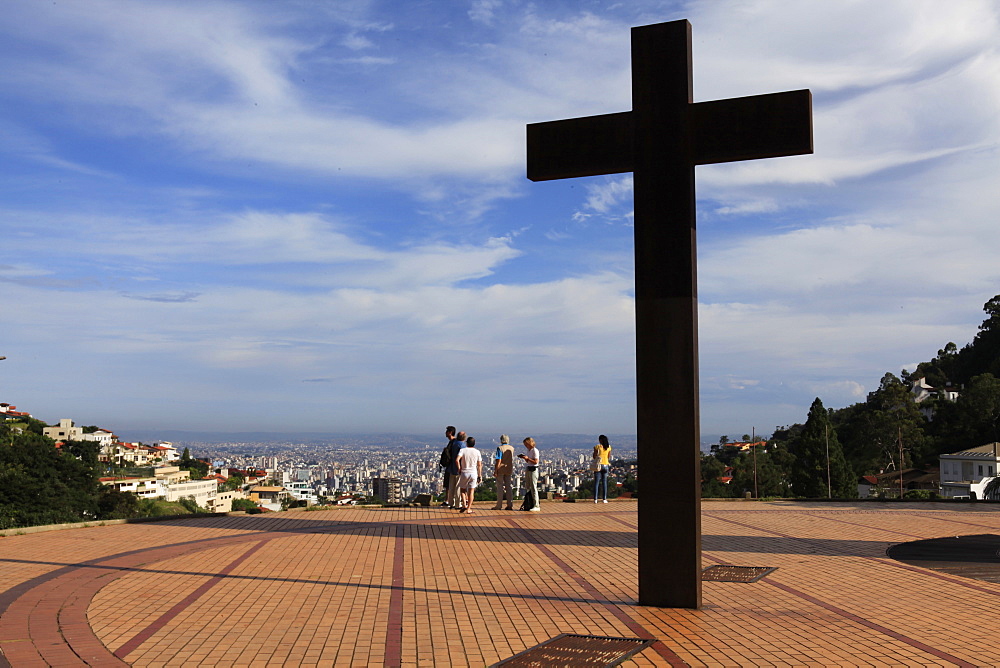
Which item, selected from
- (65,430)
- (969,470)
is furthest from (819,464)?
(65,430)

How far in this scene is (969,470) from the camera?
6569 centimetres

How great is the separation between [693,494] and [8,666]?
5010 millimetres

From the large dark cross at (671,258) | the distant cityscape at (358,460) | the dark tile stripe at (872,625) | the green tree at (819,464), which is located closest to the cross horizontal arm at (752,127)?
the large dark cross at (671,258)

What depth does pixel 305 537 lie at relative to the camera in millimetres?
12109

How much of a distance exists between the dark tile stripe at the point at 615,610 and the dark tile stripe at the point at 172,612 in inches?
140

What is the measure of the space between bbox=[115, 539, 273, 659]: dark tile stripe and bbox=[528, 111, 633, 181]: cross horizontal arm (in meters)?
4.81

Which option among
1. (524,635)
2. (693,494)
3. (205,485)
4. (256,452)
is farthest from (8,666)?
(256,452)

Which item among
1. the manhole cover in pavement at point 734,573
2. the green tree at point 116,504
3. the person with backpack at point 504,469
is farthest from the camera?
the green tree at point 116,504

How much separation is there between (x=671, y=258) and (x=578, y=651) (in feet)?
10.5

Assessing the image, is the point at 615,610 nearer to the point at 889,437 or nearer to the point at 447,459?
the point at 447,459

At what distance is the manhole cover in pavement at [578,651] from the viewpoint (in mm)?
5172

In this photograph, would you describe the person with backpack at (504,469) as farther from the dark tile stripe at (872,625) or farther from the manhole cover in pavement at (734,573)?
the dark tile stripe at (872,625)

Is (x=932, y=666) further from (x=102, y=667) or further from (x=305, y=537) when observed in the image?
(x=305, y=537)

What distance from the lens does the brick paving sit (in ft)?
18.1
